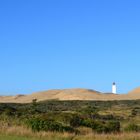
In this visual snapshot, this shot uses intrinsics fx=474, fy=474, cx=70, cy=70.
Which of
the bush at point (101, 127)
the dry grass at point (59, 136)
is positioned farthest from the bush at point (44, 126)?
the bush at point (101, 127)

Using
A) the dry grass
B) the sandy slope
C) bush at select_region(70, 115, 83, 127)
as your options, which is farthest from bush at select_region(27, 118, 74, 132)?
the sandy slope

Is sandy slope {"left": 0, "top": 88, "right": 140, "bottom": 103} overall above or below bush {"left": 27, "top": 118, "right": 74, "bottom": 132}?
above

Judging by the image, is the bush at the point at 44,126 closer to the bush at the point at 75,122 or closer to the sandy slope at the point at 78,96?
the bush at the point at 75,122

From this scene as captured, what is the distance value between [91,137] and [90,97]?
4598 inches

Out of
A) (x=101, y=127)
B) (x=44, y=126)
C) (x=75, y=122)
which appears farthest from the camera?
(x=75, y=122)

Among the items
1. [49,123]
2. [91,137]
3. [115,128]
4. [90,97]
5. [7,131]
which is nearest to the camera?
[91,137]

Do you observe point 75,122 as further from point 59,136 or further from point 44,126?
point 59,136

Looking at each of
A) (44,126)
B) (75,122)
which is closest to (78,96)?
(75,122)

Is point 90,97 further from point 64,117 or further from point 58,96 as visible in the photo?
point 64,117

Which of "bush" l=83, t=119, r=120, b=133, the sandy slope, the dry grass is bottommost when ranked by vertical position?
the dry grass

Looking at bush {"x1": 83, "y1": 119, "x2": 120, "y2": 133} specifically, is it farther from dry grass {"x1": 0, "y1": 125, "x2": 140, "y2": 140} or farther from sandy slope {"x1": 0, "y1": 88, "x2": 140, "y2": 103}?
sandy slope {"x1": 0, "y1": 88, "x2": 140, "y2": 103}

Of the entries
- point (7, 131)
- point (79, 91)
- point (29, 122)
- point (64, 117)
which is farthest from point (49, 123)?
point (79, 91)

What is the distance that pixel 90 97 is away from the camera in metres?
137

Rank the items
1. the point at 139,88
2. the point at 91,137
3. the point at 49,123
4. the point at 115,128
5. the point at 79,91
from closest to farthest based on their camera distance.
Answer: the point at 91,137 < the point at 49,123 < the point at 115,128 < the point at 79,91 < the point at 139,88
